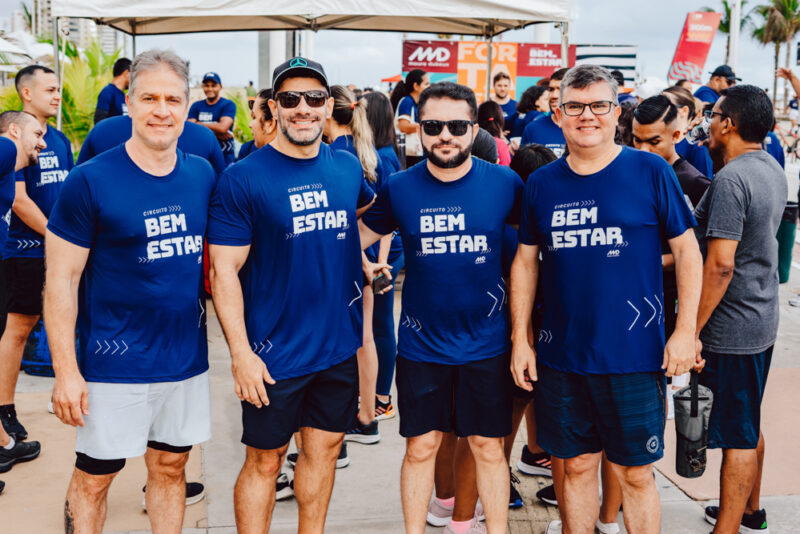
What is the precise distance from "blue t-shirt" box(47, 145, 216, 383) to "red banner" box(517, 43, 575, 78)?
9330 mm

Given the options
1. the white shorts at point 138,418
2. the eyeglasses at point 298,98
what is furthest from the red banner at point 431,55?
the white shorts at point 138,418

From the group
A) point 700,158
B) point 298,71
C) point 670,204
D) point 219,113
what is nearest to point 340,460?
point 298,71

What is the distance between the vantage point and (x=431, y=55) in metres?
10.9

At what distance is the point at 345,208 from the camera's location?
3.10 metres

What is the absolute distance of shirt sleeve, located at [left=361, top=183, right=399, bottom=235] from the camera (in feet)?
10.8

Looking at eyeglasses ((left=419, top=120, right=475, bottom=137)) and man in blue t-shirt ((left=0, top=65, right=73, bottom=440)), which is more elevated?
eyeglasses ((left=419, top=120, right=475, bottom=137))

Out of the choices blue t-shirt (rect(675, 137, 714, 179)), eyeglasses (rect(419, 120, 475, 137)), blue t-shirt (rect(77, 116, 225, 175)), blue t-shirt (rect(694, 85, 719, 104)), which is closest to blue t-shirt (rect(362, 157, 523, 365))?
eyeglasses (rect(419, 120, 475, 137))

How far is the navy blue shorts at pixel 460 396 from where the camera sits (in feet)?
10.5

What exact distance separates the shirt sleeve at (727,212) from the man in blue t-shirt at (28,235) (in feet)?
12.4

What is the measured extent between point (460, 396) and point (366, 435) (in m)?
1.62

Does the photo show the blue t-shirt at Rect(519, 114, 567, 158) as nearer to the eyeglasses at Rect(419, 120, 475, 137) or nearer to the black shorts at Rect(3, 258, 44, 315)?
the eyeglasses at Rect(419, 120, 475, 137)

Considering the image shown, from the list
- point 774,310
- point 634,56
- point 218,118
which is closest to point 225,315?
point 774,310

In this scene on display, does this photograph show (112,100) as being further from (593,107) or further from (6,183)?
(593,107)

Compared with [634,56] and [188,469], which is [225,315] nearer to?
[188,469]
